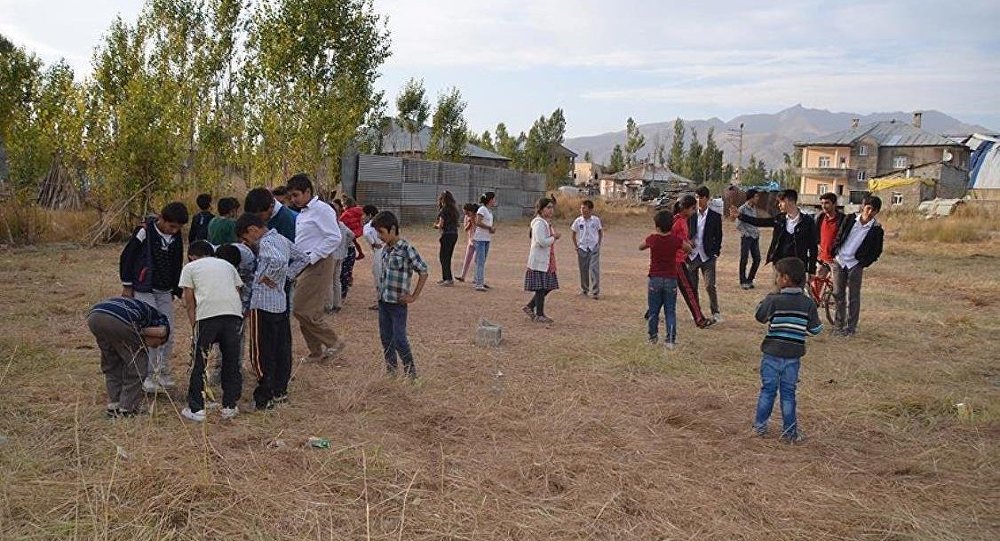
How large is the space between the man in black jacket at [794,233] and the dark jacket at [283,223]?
5.53 m

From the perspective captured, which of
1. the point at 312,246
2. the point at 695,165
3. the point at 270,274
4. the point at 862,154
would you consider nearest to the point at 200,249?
the point at 270,274

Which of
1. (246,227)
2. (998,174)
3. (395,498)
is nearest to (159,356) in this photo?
(246,227)

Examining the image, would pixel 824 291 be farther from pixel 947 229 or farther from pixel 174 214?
pixel 947 229

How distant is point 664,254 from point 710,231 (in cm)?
192

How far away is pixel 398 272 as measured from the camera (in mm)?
6062

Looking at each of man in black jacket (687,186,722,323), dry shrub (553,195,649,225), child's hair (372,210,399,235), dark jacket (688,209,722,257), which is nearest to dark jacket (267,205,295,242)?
child's hair (372,210,399,235)

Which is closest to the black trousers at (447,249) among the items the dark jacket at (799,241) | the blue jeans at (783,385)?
the dark jacket at (799,241)

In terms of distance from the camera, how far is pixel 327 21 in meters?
25.2

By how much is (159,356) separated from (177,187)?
43.3 feet

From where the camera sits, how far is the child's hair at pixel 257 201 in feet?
18.9

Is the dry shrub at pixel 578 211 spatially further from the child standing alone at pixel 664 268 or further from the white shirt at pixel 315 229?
the white shirt at pixel 315 229

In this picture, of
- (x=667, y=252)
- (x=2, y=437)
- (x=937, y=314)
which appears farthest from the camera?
(x=937, y=314)

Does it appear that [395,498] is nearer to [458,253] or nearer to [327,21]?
[458,253]

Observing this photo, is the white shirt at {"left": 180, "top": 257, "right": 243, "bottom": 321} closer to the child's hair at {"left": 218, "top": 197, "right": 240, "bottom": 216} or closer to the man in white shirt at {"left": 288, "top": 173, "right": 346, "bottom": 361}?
the man in white shirt at {"left": 288, "top": 173, "right": 346, "bottom": 361}
